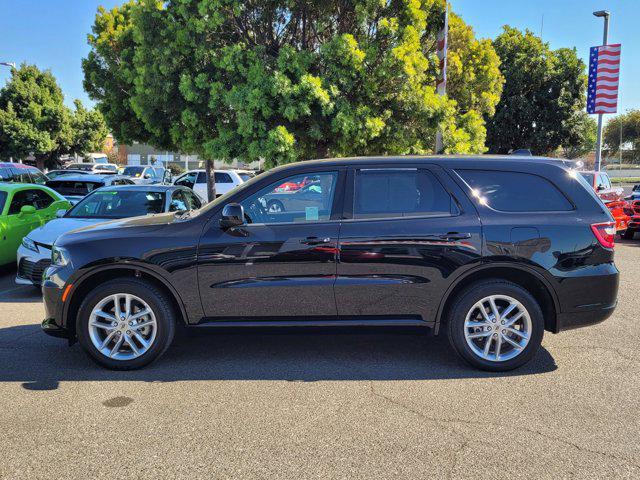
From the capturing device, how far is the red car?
12.7 metres

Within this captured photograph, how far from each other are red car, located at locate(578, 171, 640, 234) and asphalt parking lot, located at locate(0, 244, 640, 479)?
848 centimetres

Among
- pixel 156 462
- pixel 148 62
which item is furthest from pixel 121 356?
pixel 148 62

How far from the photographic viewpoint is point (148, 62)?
12.8 metres

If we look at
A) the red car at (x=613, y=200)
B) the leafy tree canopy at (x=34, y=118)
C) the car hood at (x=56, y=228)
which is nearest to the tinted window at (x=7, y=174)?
the car hood at (x=56, y=228)

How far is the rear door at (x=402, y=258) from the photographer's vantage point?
4422 millimetres

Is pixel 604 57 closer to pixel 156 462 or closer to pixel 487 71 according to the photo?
pixel 487 71

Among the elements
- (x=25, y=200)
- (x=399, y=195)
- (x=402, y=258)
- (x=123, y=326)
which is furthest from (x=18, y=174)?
(x=402, y=258)

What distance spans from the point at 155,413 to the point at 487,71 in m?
15.2

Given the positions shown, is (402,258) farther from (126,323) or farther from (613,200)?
(613,200)

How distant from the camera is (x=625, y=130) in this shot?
188 feet

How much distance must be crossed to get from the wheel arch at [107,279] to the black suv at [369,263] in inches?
0.5

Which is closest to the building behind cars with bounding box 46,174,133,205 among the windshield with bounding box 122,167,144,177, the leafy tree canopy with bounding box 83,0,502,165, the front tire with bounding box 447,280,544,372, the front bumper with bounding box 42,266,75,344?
the leafy tree canopy with bounding box 83,0,502,165

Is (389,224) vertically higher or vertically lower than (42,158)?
lower

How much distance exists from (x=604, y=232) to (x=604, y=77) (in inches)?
528
